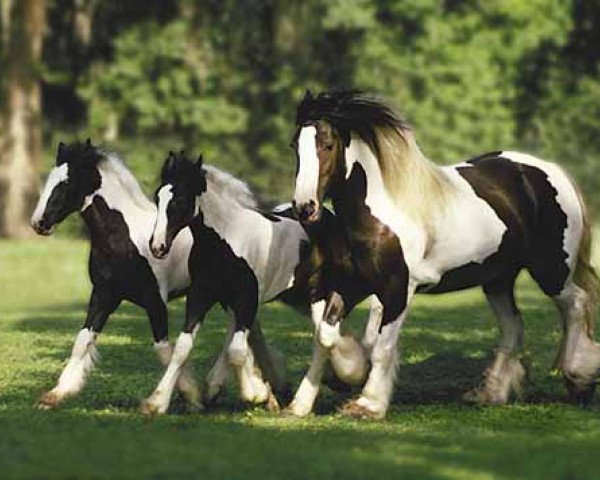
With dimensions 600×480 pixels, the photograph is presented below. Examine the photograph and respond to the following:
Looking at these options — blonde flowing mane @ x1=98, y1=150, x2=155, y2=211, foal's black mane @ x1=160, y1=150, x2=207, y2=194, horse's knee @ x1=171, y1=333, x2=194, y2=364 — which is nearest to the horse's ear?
blonde flowing mane @ x1=98, y1=150, x2=155, y2=211

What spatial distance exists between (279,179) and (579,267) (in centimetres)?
3501

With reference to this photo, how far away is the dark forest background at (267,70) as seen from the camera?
49625 mm

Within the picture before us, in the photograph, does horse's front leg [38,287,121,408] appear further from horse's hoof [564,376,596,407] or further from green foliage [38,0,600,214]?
green foliage [38,0,600,214]

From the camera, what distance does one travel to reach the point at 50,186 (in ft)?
41.6

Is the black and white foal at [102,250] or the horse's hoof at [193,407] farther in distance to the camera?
the black and white foal at [102,250]

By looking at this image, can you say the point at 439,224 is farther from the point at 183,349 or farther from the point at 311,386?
the point at 183,349

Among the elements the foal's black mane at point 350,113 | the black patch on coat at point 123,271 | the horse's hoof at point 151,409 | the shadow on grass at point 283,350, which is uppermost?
A: the foal's black mane at point 350,113

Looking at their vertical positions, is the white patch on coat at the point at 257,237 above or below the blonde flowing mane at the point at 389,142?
below

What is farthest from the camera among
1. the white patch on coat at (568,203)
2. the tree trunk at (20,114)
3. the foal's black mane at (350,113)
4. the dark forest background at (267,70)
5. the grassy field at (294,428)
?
the dark forest background at (267,70)

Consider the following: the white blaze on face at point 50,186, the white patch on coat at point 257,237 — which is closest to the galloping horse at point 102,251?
the white blaze on face at point 50,186

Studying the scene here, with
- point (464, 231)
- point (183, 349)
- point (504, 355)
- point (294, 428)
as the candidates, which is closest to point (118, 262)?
point (183, 349)

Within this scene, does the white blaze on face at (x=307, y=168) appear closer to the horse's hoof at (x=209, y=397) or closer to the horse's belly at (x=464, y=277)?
the horse's belly at (x=464, y=277)

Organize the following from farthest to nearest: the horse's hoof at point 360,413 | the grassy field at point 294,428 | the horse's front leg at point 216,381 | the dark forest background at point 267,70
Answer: the dark forest background at point 267,70, the horse's front leg at point 216,381, the horse's hoof at point 360,413, the grassy field at point 294,428

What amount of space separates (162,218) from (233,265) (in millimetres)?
656
